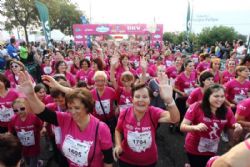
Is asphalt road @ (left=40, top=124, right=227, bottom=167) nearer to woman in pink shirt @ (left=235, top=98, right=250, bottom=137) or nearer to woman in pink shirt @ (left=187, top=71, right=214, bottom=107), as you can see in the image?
woman in pink shirt @ (left=187, top=71, right=214, bottom=107)

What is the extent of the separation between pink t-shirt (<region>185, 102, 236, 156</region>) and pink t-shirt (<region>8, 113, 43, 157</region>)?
2304 mm

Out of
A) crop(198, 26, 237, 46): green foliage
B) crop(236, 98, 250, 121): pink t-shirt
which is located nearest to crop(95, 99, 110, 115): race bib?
crop(236, 98, 250, 121): pink t-shirt

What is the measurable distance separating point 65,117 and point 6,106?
2059 millimetres

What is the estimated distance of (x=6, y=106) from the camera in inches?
164

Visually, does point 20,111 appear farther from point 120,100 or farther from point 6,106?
point 120,100

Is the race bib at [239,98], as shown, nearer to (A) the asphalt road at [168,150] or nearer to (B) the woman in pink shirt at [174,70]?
(A) the asphalt road at [168,150]

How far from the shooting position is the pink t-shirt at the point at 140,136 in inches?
115

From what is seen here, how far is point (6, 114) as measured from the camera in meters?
4.19

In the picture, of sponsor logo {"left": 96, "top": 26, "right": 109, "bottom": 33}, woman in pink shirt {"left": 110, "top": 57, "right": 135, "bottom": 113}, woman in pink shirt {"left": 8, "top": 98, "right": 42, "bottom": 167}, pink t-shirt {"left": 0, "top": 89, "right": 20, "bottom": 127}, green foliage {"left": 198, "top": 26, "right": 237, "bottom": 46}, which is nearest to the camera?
woman in pink shirt {"left": 8, "top": 98, "right": 42, "bottom": 167}

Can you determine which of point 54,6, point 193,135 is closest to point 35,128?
point 193,135

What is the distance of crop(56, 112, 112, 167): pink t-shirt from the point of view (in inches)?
96.4

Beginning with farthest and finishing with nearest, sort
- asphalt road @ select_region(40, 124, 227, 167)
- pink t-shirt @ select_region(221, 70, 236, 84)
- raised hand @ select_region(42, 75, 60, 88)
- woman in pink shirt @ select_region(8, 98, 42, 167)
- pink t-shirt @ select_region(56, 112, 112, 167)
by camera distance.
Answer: pink t-shirt @ select_region(221, 70, 236, 84) < asphalt road @ select_region(40, 124, 227, 167) < woman in pink shirt @ select_region(8, 98, 42, 167) < raised hand @ select_region(42, 75, 60, 88) < pink t-shirt @ select_region(56, 112, 112, 167)

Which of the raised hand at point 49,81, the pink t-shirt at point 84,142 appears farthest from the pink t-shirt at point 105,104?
the pink t-shirt at point 84,142

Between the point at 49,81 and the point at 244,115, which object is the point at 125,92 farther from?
the point at 244,115
